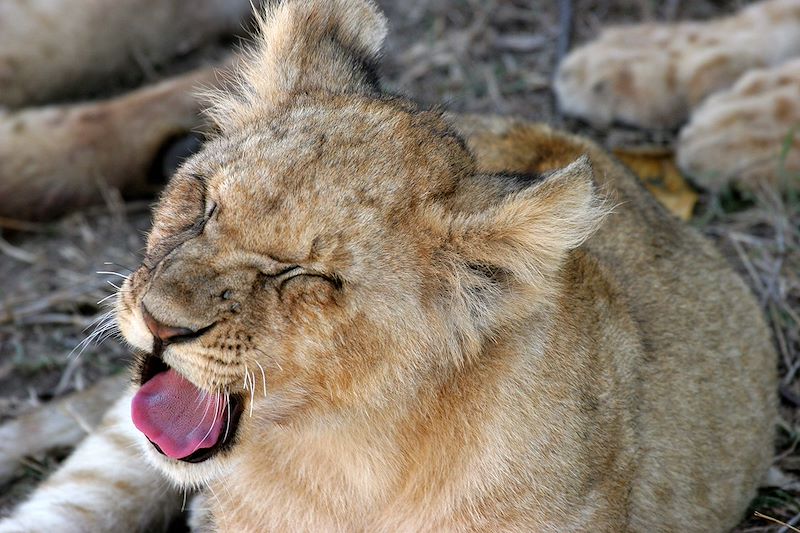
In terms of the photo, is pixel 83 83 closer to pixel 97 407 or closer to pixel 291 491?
pixel 97 407

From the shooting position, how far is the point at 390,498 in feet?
6.88

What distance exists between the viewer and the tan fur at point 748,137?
347 cm

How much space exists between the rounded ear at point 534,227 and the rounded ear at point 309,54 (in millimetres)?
545

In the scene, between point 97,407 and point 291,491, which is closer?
point 291,491

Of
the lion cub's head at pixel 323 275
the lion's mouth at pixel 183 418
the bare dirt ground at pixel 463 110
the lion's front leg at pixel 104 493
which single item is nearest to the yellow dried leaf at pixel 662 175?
the bare dirt ground at pixel 463 110

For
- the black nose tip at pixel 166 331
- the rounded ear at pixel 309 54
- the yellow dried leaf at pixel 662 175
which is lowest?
the yellow dried leaf at pixel 662 175

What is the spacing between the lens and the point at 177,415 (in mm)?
1897

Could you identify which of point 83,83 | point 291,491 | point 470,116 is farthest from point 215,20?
point 291,491

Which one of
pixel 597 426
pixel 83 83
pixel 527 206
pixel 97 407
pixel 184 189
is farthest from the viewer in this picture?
pixel 83 83

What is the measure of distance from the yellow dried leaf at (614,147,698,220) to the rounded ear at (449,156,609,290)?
5.91 feet

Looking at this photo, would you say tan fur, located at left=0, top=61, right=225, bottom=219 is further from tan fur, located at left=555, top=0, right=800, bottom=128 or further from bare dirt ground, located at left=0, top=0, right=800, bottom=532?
tan fur, located at left=555, top=0, right=800, bottom=128

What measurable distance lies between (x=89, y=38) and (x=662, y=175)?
92.4 inches

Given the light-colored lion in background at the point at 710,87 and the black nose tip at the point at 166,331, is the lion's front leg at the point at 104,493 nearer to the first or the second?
the black nose tip at the point at 166,331

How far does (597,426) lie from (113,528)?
1.31 metres
